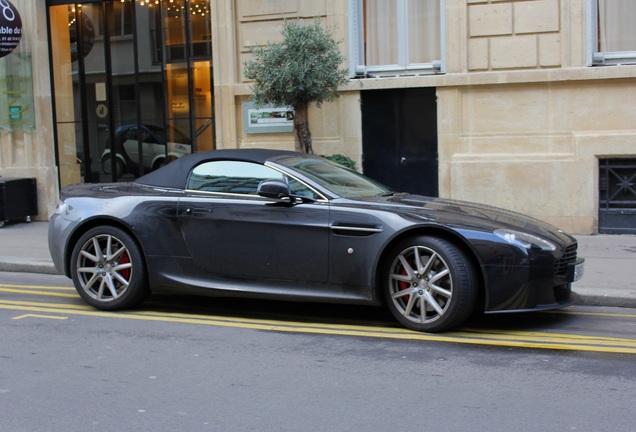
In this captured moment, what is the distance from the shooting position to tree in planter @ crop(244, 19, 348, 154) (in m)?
10.7

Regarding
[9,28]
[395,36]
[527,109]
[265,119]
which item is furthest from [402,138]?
[9,28]

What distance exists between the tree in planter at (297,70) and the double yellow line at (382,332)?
4560mm

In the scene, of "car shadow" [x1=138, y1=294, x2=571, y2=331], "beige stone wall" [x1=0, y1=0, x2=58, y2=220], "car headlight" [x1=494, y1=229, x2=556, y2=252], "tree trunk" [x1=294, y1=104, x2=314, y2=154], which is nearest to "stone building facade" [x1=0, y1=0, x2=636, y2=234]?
"tree trunk" [x1=294, y1=104, x2=314, y2=154]

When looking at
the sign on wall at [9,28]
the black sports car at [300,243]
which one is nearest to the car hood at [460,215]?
the black sports car at [300,243]

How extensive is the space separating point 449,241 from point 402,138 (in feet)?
20.7

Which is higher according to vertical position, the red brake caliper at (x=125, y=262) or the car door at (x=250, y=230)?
the car door at (x=250, y=230)

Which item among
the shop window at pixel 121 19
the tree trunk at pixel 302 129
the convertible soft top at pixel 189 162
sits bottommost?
the convertible soft top at pixel 189 162

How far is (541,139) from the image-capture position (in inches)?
455

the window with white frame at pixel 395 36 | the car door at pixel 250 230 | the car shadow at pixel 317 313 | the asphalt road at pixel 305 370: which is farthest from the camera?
the window with white frame at pixel 395 36

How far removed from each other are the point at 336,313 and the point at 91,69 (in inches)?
385

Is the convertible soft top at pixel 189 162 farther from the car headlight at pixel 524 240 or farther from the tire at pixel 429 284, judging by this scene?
the car headlight at pixel 524 240

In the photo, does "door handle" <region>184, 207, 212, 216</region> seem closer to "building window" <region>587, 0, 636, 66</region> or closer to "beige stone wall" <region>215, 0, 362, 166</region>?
"beige stone wall" <region>215, 0, 362, 166</region>

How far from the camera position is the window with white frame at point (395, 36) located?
486 inches

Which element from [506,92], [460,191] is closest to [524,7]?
[506,92]
